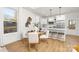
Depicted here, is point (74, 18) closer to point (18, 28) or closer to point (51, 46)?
point (51, 46)

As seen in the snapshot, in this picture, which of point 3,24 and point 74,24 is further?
point 74,24

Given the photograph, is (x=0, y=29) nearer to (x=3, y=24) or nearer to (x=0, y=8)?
(x=3, y=24)

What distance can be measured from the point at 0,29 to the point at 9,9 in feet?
0.95

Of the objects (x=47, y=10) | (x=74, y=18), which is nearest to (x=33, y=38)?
(x=47, y=10)

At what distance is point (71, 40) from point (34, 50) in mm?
527

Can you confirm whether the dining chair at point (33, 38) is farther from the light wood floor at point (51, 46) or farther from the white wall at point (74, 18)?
the white wall at point (74, 18)

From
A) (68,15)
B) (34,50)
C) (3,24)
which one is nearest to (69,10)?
(68,15)

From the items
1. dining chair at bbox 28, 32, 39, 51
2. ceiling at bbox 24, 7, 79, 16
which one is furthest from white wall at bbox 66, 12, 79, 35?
dining chair at bbox 28, 32, 39, 51

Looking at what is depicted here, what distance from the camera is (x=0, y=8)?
3.94 ft

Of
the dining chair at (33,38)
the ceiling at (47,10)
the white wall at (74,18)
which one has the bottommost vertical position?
the dining chair at (33,38)

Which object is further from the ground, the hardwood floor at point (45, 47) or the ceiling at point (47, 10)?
the ceiling at point (47, 10)

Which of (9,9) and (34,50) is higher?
(9,9)

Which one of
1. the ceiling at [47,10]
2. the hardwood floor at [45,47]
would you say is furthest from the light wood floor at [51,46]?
the ceiling at [47,10]
